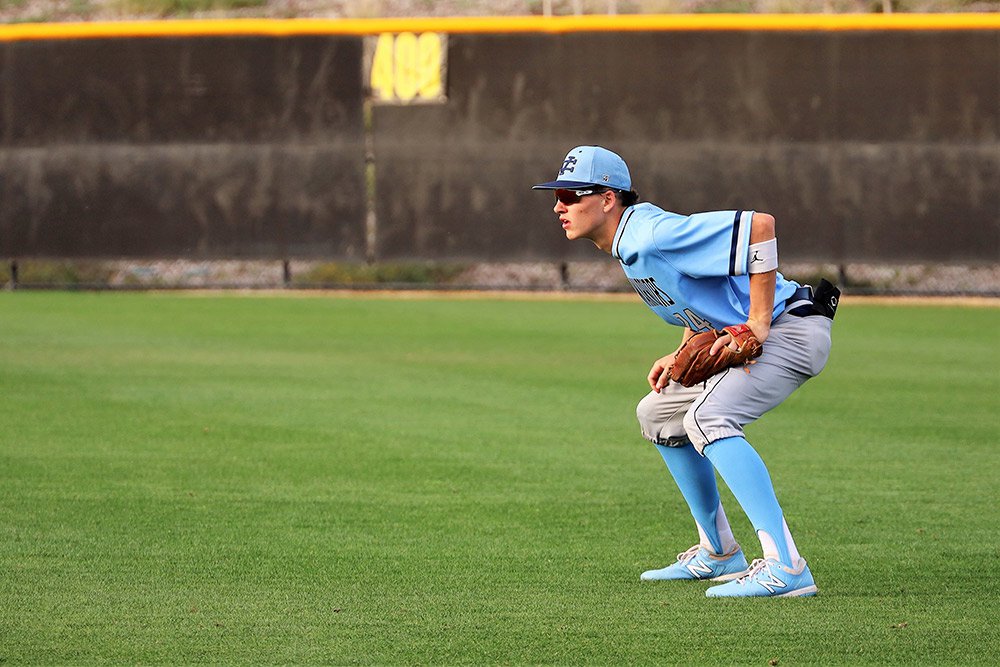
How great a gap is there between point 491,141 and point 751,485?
13539 mm

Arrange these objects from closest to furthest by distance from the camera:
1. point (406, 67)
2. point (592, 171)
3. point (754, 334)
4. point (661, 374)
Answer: point (754, 334), point (592, 171), point (661, 374), point (406, 67)

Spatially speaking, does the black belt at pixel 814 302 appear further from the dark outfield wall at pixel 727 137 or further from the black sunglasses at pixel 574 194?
the dark outfield wall at pixel 727 137

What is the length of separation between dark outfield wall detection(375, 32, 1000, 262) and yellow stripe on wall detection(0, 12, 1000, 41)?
11cm

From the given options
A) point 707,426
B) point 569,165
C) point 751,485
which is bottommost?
point 751,485

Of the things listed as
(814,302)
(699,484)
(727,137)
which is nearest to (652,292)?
(814,302)

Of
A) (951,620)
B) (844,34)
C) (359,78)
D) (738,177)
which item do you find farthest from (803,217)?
(951,620)

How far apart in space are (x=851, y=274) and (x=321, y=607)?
15938 mm

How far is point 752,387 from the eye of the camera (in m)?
→ 4.93

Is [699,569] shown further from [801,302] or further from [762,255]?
[762,255]

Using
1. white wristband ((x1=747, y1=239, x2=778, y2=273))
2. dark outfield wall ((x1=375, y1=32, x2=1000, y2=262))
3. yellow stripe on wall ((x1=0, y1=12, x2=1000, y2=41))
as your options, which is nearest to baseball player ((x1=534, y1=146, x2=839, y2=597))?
white wristband ((x1=747, y1=239, x2=778, y2=273))

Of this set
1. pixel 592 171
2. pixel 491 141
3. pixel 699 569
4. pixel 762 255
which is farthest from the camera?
pixel 491 141

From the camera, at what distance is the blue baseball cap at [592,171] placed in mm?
4949

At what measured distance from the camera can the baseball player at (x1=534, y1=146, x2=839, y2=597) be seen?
480 cm

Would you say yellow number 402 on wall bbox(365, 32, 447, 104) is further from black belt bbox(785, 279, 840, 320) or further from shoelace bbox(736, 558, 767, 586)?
shoelace bbox(736, 558, 767, 586)
